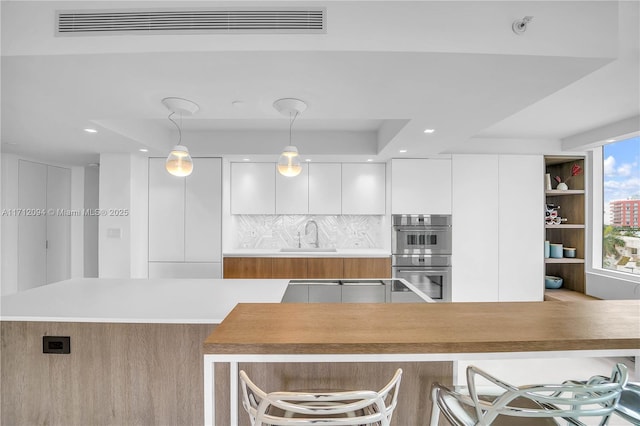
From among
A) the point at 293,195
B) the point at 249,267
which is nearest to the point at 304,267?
the point at 249,267

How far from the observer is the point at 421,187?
13.5 feet

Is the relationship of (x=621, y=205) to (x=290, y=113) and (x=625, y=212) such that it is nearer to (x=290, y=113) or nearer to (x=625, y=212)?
(x=625, y=212)

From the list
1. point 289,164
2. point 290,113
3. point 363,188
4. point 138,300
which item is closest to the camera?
point 138,300

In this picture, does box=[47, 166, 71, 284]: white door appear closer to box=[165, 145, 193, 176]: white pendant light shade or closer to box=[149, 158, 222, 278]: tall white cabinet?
box=[149, 158, 222, 278]: tall white cabinet

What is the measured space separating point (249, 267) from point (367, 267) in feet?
5.15

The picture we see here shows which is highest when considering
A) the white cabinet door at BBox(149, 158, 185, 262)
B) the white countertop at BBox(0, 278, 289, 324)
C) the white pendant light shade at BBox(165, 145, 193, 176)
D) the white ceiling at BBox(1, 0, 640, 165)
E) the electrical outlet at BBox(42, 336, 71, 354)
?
the white ceiling at BBox(1, 0, 640, 165)

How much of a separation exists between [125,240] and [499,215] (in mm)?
4858

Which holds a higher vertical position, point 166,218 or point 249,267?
point 166,218

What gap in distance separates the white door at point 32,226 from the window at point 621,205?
25.4 ft

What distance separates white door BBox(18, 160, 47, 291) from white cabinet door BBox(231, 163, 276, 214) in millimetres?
2764

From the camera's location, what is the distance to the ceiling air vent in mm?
1427

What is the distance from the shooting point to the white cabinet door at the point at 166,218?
407cm

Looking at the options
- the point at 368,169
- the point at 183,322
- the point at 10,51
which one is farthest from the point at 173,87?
the point at 368,169

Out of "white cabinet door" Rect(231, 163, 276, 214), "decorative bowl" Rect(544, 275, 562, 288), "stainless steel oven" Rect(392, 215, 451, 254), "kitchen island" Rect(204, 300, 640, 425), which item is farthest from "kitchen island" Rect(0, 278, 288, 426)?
"decorative bowl" Rect(544, 275, 562, 288)
